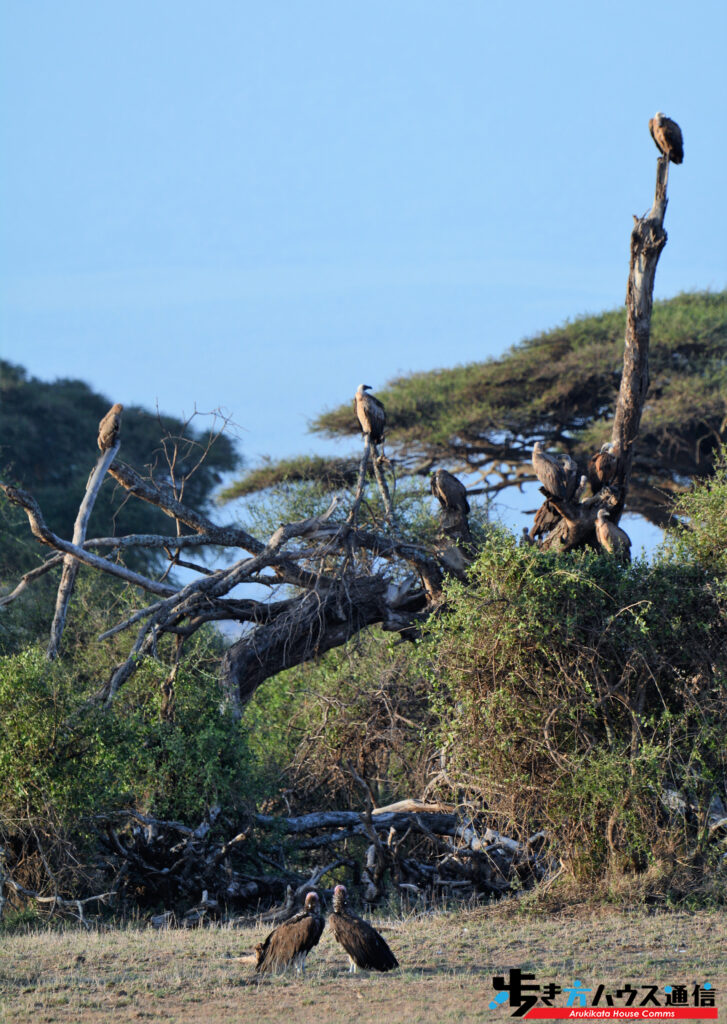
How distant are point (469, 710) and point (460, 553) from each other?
1753 millimetres

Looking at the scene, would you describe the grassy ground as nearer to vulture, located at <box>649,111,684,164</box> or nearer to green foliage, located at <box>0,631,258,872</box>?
green foliage, located at <box>0,631,258,872</box>

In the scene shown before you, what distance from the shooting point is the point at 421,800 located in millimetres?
9359

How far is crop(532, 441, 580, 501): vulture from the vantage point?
906 centimetres

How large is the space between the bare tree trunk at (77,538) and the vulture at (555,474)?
3250 mm

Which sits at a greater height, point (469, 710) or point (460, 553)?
point (460, 553)

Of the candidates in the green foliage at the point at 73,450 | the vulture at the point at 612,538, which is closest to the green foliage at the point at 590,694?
the vulture at the point at 612,538

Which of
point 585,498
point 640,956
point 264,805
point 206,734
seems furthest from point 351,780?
point 640,956

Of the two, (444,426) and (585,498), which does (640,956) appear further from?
(444,426)

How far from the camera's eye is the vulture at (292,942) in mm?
5848

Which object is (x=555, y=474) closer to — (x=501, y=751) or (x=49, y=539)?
(x=501, y=751)

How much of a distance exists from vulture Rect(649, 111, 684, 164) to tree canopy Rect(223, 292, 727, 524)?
942 cm

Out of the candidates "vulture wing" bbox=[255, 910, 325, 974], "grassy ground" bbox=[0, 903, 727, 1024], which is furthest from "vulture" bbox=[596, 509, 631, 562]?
"vulture wing" bbox=[255, 910, 325, 974]

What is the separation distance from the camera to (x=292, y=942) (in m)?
5.89

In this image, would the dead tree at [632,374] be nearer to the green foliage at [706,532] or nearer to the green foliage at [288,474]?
the green foliage at [706,532]
